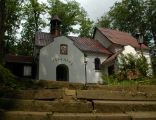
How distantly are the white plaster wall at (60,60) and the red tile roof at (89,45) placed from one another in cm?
156

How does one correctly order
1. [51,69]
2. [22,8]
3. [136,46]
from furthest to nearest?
[22,8], [136,46], [51,69]

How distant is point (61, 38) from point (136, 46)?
9638 mm

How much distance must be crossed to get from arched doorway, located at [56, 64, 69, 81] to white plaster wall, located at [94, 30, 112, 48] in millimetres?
7001

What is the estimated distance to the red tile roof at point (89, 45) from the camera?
101ft

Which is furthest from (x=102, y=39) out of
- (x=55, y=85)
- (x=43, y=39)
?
(x=55, y=85)

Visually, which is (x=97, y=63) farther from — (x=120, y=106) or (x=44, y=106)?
(x=44, y=106)

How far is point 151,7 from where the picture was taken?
1692 inches

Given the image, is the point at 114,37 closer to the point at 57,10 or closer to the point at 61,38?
the point at 61,38

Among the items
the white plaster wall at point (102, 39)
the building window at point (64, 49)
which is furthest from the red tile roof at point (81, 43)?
the building window at point (64, 49)

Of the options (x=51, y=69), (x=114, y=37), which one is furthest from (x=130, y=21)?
(x=51, y=69)

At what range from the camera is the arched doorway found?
28558 mm

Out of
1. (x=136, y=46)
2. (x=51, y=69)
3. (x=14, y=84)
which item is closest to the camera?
(x=14, y=84)

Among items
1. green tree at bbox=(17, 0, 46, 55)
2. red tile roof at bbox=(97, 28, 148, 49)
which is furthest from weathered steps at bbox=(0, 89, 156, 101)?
green tree at bbox=(17, 0, 46, 55)

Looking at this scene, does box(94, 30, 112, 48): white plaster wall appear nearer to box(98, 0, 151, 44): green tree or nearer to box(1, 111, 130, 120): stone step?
box(98, 0, 151, 44): green tree
